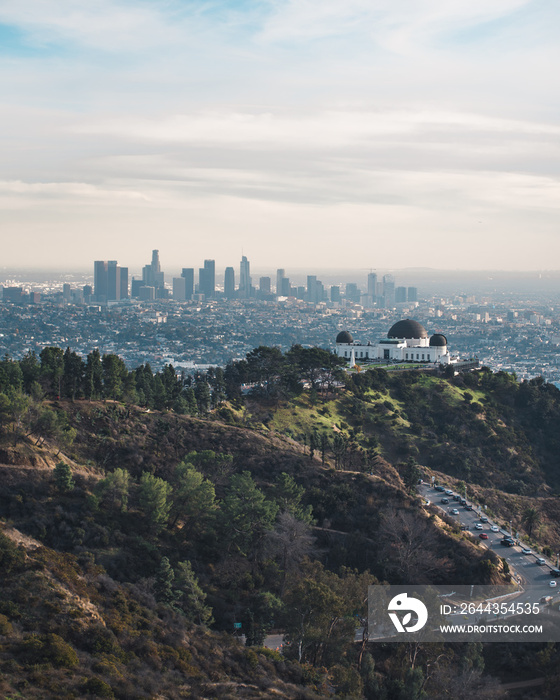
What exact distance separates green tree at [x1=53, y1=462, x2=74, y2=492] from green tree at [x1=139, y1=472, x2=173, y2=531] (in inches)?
126

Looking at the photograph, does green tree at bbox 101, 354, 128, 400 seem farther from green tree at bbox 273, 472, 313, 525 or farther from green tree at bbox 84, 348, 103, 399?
green tree at bbox 273, 472, 313, 525

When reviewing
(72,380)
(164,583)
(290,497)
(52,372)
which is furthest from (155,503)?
(52,372)

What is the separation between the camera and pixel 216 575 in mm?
31453

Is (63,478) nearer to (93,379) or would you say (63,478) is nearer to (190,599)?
(190,599)

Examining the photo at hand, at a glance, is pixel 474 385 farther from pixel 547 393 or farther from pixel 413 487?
pixel 413 487

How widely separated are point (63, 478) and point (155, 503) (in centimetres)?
413

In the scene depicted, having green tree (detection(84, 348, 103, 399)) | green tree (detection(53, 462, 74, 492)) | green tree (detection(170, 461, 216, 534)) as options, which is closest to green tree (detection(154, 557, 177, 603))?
green tree (detection(170, 461, 216, 534))

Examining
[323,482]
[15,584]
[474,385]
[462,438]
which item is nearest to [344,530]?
[323,482]

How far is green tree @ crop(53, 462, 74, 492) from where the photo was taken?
31.6 m

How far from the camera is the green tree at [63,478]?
104ft

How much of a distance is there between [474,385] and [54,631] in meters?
59.4

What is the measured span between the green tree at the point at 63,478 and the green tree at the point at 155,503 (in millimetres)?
3196

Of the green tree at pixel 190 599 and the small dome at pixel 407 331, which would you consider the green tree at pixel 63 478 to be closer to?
the green tree at pixel 190 599

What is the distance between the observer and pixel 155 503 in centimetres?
3231
